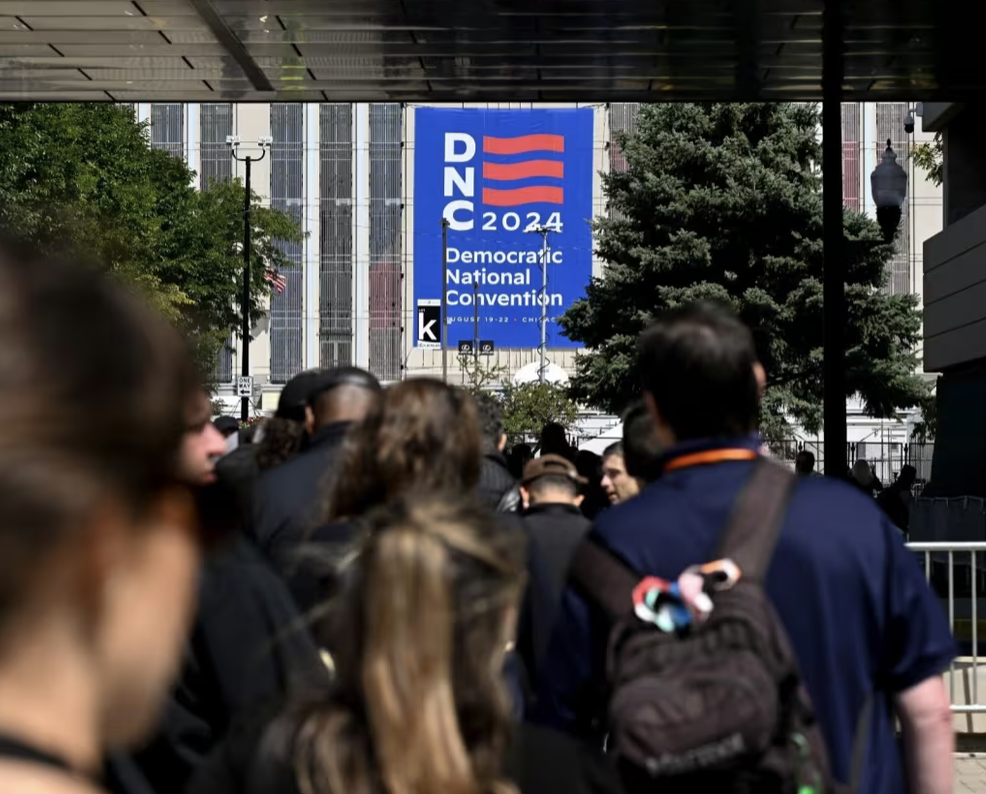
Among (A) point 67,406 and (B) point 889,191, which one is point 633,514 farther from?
(B) point 889,191

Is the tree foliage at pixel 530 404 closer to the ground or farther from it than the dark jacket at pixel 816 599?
farther from it

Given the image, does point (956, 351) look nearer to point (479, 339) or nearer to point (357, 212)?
point (479, 339)

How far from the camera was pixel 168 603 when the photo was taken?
1.17 meters

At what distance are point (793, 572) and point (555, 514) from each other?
8.60ft

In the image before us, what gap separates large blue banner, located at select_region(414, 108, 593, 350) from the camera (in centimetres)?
5925

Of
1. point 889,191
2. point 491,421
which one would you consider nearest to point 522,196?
point 889,191

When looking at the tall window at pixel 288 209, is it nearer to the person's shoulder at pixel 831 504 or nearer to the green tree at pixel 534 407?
the green tree at pixel 534 407

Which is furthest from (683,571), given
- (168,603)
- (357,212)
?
(357,212)

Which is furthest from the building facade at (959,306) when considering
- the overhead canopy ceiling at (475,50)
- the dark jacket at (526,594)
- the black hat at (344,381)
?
the dark jacket at (526,594)

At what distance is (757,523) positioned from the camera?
3.10m

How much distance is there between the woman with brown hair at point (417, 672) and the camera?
6.20 feet

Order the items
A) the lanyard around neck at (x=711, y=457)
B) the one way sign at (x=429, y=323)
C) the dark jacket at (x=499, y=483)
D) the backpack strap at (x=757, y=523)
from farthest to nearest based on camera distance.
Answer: the one way sign at (x=429, y=323), the dark jacket at (x=499, y=483), the lanyard around neck at (x=711, y=457), the backpack strap at (x=757, y=523)

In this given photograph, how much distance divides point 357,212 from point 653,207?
33429mm

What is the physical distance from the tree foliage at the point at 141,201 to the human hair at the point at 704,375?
22.8 m
